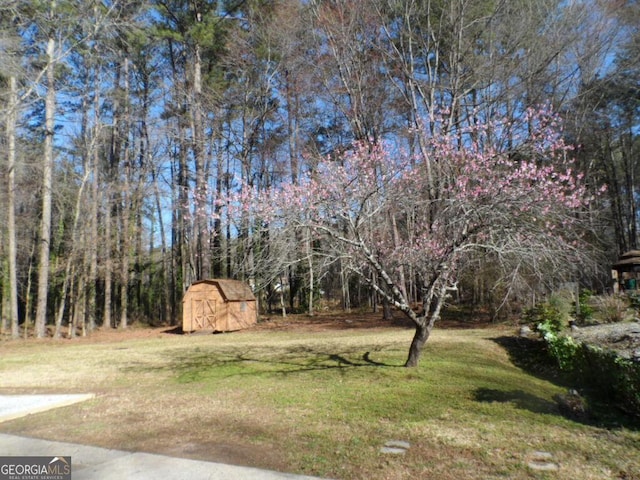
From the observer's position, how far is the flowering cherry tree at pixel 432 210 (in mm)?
7320

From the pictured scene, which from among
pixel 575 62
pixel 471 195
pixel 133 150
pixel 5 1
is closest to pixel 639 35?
pixel 575 62

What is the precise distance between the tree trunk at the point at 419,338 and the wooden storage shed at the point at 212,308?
11573mm

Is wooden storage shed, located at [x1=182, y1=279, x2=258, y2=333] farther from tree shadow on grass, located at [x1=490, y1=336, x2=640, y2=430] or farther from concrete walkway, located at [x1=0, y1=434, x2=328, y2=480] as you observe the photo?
concrete walkway, located at [x1=0, y1=434, x2=328, y2=480]

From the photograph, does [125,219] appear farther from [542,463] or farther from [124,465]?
[542,463]

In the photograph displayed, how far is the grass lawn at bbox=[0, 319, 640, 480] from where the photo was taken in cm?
387

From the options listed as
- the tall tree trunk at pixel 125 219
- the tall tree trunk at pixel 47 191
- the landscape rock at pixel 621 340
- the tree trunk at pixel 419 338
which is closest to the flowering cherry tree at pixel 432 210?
the tree trunk at pixel 419 338

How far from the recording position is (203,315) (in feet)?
59.8

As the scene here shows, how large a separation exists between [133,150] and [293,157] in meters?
8.96

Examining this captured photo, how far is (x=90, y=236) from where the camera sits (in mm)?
18922

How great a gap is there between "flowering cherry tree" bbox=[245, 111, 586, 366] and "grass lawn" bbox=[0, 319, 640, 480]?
5.12 ft

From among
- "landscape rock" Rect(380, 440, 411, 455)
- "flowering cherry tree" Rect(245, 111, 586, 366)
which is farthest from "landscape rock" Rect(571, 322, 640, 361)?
"landscape rock" Rect(380, 440, 411, 455)

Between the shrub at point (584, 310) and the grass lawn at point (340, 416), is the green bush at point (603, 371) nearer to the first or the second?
the grass lawn at point (340, 416)

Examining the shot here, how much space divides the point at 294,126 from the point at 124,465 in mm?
21469

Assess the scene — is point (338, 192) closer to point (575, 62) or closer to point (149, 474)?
point (149, 474)
